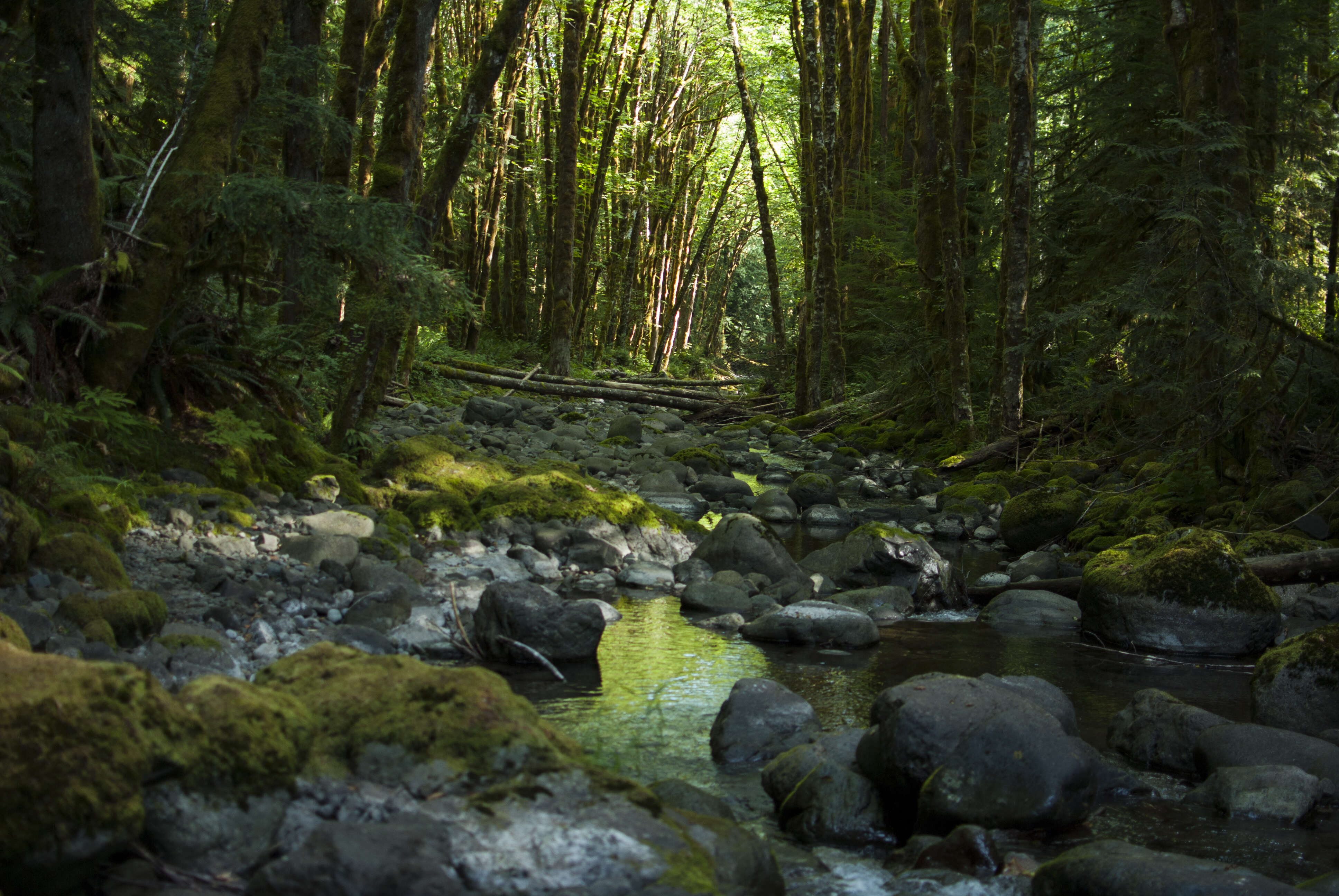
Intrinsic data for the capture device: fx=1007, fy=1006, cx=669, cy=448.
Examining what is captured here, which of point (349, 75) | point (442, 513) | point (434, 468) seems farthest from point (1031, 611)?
point (349, 75)

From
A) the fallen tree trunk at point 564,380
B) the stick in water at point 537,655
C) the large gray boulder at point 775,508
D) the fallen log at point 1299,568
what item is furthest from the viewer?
the fallen tree trunk at point 564,380

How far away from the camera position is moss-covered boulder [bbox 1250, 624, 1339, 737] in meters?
4.46

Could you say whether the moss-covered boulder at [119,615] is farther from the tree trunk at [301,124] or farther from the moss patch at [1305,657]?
the moss patch at [1305,657]

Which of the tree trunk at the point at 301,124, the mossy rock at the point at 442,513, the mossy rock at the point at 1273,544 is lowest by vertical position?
the mossy rock at the point at 442,513

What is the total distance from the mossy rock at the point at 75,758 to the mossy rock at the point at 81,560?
7.40ft

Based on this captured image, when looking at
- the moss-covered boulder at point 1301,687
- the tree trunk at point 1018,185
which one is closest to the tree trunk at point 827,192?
the tree trunk at point 1018,185

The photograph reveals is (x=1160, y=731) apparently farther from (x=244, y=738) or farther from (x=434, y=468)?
(x=434, y=468)

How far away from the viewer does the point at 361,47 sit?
9.66 metres

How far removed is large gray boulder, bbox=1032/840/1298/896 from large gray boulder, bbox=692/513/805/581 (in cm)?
426

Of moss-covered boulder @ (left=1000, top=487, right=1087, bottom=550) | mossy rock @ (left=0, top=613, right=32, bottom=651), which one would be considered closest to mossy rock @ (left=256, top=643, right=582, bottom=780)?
mossy rock @ (left=0, top=613, right=32, bottom=651)

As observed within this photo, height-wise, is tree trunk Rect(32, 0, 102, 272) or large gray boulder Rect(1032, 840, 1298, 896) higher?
tree trunk Rect(32, 0, 102, 272)

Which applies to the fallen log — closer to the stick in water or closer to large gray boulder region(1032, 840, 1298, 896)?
the stick in water

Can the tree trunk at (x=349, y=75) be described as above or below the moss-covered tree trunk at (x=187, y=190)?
above

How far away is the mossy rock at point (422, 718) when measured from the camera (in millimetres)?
2496
